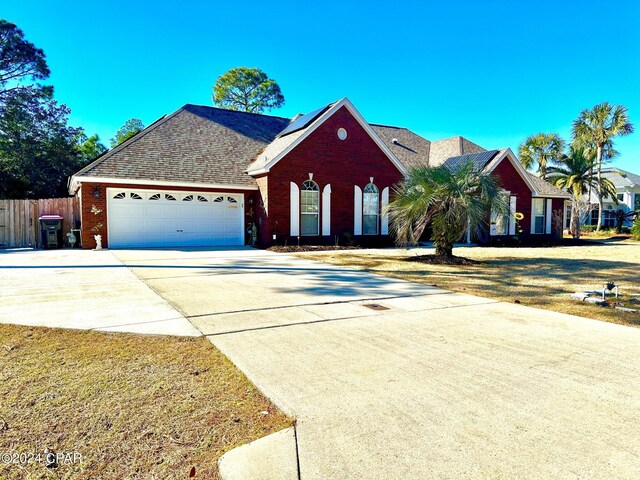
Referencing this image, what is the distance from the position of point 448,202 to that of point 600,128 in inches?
1076

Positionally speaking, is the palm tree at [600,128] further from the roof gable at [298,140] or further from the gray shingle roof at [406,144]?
the roof gable at [298,140]

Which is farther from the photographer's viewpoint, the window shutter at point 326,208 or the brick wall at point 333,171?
the window shutter at point 326,208

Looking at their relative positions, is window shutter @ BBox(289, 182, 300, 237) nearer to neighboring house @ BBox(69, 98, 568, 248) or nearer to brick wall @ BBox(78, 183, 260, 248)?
neighboring house @ BBox(69, 98, 568, 248)

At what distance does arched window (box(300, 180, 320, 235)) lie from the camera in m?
18.7

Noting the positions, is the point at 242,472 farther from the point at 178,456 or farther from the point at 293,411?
the point at 293,411

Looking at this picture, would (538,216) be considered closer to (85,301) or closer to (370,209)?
(370,209)

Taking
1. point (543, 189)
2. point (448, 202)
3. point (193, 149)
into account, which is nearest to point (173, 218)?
point (193, 149)

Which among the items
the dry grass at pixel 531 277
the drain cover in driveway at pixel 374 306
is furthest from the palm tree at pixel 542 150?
the drain cover in driveway at pixel 374 306

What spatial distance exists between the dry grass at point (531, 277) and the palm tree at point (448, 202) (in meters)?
1.29

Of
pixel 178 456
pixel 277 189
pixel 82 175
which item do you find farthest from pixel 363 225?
pixel 178 456

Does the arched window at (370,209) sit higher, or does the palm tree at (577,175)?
the palm tree at (577,175)

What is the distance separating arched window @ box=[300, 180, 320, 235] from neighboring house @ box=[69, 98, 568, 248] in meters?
0.05

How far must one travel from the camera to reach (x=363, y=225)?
66.7 feet

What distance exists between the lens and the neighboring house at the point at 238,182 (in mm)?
16578
